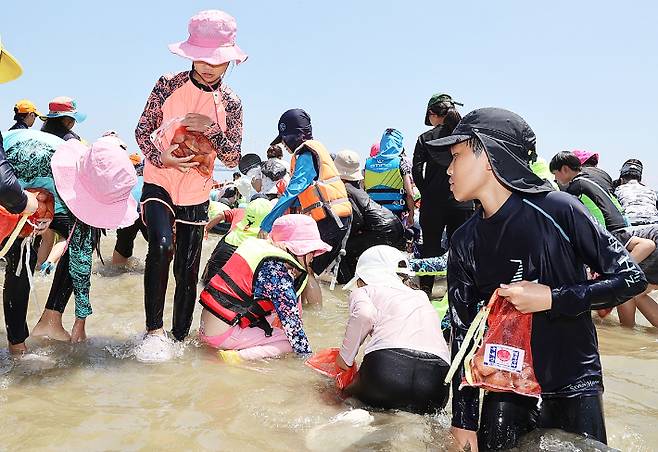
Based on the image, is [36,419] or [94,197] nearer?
[36,419]

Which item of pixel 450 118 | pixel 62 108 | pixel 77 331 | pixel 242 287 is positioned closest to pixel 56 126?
pixel 62 108

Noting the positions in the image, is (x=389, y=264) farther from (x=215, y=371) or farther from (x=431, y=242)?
(x=431, y=242)

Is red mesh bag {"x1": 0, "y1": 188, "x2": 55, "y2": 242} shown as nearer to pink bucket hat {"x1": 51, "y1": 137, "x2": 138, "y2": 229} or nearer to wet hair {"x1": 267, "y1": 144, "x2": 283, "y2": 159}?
pink bucket hat {"x1": 51, "y1": 137, "x2": 138, "y2": 229}

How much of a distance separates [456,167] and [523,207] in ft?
0.96

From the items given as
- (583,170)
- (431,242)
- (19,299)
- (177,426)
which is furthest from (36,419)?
(583,170)

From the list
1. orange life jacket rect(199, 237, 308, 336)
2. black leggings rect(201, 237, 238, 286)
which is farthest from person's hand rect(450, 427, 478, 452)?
black leggings rect(201, 237, 238, 286)

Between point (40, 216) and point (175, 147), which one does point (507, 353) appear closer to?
point (175, 147)

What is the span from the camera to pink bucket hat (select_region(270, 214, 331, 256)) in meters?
4.10

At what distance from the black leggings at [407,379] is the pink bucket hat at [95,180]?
1.65 metres

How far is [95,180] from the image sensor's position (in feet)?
11.0

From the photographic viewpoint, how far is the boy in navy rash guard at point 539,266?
2133 millimetres

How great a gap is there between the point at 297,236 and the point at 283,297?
0.57 metres

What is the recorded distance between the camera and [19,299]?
348 centimetres

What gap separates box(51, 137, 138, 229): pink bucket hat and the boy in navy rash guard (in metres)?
1.91
